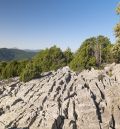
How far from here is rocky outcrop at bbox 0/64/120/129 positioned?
41719mm

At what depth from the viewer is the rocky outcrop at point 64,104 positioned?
41.7 meters

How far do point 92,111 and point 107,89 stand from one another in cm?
1127

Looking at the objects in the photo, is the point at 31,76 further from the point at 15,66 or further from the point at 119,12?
the point at 119,12

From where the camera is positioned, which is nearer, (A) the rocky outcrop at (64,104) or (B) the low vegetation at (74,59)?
(A) the rocky outcrop at (64,104)

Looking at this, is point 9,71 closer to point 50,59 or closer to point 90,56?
point 50,59

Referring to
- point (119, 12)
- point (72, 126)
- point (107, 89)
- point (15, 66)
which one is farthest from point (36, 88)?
point (15, 66)

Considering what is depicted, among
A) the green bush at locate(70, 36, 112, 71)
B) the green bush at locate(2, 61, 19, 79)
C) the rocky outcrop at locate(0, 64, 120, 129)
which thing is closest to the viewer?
the rocky outcrop at locate(0, 64, 120, 129)

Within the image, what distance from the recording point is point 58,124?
1628 inches

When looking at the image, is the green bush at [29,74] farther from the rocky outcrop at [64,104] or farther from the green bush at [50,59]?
the green bush at [50,59]

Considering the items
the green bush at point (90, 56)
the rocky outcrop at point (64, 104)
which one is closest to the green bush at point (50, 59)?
the green bush at point (90, 56)

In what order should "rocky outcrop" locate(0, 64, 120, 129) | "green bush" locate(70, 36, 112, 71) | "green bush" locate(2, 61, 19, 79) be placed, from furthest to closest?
"green bush" locate(2, 61, 19, 79), "green bush" locate(70, 36, 112, 71), "rocky outcrop" locate(0, 64, 120, 129)

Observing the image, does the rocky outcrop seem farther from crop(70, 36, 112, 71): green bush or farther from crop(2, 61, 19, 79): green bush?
crop(2, 61, 19, 79): green bush

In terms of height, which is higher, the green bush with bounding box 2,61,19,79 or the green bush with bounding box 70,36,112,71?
the green bush with bounding box 70,36,112,71

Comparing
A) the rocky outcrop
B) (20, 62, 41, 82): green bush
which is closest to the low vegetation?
(20, 62, 41, 82): green bush
